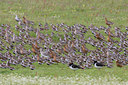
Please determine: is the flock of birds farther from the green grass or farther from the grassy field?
the green grass

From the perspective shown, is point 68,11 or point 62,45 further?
point 68,11

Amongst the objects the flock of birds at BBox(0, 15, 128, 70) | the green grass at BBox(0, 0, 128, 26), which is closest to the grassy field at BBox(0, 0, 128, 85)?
the green grass at BBox(0, 0, 128, 26)

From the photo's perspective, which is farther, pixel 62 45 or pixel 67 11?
pixel 67 11

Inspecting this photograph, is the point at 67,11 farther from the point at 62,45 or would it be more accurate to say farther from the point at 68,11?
the point at 62,45

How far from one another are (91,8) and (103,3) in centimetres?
346

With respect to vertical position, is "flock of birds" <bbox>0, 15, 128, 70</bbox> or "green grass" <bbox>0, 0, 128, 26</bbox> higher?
"green grass" <bbox>0, 0, 128, 26</bbox>

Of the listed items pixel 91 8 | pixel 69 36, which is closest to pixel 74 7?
pixel 91 8

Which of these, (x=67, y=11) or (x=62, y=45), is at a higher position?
(x=67, y=11)

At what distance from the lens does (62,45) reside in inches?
1316

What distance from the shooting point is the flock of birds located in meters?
27.8

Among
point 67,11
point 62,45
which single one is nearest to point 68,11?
point 67,11

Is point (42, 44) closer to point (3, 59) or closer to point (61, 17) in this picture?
point (3, 59)

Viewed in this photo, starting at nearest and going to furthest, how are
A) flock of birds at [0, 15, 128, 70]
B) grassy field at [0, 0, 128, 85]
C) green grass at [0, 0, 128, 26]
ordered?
flock of birds at [0, 15, 128, 70] < grassy field at [0, 0, 128, 85] < green grass at [0, 0, 128, 26]

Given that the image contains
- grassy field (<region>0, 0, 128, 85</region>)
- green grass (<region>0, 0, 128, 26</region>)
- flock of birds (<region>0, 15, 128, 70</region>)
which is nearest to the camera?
flock of birds (<region>0, 15, 128, 70</region>)
